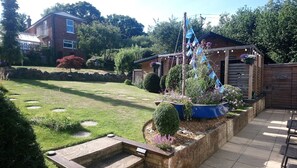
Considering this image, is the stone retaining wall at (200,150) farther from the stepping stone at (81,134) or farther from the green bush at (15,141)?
the green bush at (15,141)

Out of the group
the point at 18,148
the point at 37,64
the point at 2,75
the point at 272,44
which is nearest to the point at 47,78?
the point at 2,75

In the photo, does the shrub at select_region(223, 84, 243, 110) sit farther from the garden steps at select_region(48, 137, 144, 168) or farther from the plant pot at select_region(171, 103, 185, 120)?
the garden steps at select_region(48, 137, 144, 168)

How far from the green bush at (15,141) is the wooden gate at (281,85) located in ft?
37.6

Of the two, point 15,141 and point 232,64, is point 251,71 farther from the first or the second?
point 15,141

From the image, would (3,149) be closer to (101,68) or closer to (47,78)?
(47,78)

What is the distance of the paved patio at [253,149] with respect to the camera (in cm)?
389

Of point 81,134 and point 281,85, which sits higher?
point 281,85

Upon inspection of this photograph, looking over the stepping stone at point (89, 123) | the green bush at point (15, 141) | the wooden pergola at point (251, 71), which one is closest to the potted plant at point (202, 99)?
the stepping stone at point (89, 123)

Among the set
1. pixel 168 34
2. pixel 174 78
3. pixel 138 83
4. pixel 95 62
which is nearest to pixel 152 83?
pixel 174 78

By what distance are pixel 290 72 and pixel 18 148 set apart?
11847 millimetres

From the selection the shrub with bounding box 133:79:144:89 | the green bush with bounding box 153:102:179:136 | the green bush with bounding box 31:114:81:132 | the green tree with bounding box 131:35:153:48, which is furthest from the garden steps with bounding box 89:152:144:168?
the green tree with bounding box 131:35:153:48

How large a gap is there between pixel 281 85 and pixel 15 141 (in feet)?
38.8

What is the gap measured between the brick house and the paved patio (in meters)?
21.7

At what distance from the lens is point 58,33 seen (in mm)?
23594
